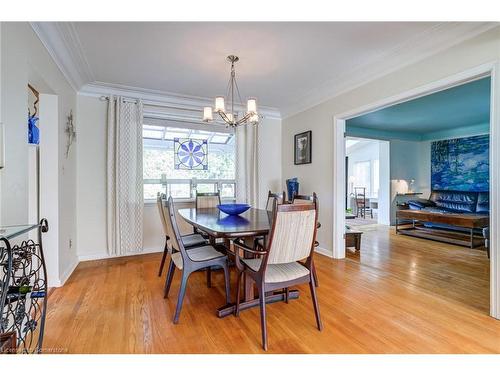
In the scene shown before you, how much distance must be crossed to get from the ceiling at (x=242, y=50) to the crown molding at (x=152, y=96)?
84 millimetres

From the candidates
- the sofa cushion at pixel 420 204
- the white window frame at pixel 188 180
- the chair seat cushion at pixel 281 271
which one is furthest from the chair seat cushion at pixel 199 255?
the sofa cushion at pixel 420 204

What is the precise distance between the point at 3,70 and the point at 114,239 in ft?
8.15

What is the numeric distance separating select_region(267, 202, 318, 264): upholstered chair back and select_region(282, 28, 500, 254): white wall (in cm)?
188

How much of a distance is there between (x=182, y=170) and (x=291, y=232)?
2.94 metres

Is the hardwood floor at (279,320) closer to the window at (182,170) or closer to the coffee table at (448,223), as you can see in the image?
the window at (182,170)

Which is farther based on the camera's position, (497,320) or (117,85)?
(117,85)

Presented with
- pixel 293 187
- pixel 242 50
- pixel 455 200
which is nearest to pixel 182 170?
pixel 293 187

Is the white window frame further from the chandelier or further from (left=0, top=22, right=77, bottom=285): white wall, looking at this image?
(left=0, top=22, right=77, bottom=285): white wall

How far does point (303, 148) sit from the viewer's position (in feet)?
13.5

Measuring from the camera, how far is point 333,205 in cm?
353

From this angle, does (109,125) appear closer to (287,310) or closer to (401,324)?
(287,310)

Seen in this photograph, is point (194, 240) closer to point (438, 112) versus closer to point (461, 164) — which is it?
point (438, 112)

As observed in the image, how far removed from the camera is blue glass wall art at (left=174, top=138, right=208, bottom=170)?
4117mm
